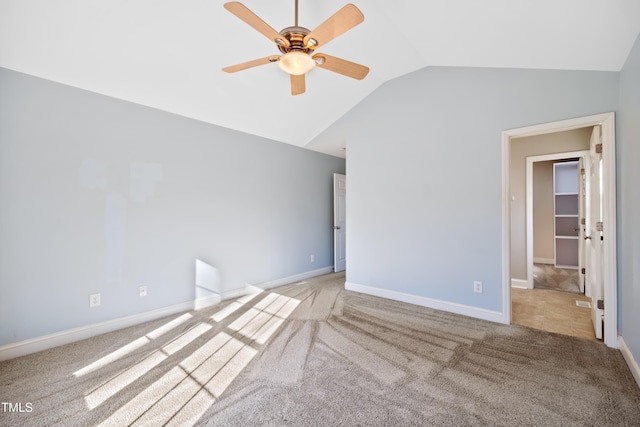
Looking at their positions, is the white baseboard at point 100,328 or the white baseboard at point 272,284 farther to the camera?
the white baseboard at point 272,284

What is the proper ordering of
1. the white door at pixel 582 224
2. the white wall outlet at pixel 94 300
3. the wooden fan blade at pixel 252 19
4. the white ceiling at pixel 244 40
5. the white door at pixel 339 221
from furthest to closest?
the white door at pixel 339 221 < the white door at pixel 582 224 < the white wall outlet at pixel 94 300 < the white ceiling at pixel 244 40 < the wooden fan blade at pixel 252 19

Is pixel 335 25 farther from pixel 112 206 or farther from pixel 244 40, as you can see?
pixel 112 206

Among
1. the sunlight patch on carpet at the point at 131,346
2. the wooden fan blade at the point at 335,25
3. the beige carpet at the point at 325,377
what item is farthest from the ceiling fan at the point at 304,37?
the sunlight patch on carpet at the point at 131,346

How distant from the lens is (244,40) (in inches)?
108

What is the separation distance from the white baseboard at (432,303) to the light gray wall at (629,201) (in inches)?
38.7

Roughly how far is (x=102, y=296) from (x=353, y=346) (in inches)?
100

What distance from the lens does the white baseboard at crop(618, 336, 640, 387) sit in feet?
6.27

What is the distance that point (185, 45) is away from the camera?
2631 millimetres

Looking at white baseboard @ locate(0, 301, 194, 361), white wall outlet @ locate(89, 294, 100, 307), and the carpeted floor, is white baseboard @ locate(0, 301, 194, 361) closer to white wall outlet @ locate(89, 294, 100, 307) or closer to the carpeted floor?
white wall outlet @ locate(89, 294, 100, 307)

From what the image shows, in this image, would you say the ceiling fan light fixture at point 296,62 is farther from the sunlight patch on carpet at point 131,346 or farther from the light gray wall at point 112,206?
the sunlight patch on carpet at point 131,346

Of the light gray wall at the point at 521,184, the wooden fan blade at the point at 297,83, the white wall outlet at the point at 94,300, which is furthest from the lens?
the light gray wall at the point at 521,184

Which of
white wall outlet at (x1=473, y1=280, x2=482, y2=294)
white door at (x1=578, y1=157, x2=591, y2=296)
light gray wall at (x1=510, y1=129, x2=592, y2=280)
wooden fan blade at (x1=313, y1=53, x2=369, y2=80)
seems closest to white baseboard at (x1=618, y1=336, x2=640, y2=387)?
white wall outlet at (x1=473, y1=280, x2=482, y2=294)

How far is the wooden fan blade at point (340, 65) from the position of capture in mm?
2008

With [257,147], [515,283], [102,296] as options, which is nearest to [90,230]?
[102,296]
